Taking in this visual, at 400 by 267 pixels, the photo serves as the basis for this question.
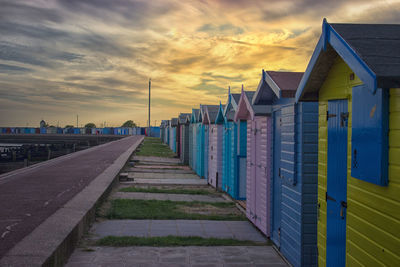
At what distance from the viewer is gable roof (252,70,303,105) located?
Answer: 618cm

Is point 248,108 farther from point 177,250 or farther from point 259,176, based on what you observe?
point 177,250

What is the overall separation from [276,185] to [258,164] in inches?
46.2

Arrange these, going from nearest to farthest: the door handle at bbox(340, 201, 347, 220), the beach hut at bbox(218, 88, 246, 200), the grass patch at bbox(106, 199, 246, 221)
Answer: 1. the door handle at bbox(340, 201, 347, 220)
2. the grass patch at bbox(106, 199, 246, 221)
3. the beach hut at bbox(218, 88, 246, 200)

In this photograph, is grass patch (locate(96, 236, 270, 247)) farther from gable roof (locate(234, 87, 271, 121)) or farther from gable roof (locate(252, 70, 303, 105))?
gable roof (locate(252, 70, 303, 105))

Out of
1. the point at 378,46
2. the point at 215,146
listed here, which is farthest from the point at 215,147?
the point at 378,46

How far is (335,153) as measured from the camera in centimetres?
439

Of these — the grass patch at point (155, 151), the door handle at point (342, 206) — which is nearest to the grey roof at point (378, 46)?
the door handle at point (342, 206)

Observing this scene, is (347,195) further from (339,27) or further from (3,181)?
(3,181)

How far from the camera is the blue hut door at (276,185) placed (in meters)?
6.87

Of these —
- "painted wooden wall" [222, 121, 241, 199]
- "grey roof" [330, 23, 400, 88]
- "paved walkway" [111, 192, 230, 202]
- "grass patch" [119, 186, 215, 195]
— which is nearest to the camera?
"grey roof" [330, 23, 400, 88]

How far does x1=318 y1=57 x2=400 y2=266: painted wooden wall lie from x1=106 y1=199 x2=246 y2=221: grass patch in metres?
4.75

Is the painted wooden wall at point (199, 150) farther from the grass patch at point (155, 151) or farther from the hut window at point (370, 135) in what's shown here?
the hut window at point (370, 135)

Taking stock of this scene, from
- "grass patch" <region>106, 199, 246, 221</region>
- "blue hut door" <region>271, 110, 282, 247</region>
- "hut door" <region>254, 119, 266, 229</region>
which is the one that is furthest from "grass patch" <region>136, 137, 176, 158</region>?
"blue hut door" <region>271, 110, 282, 247</region>

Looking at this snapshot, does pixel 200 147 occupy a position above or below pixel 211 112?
below
